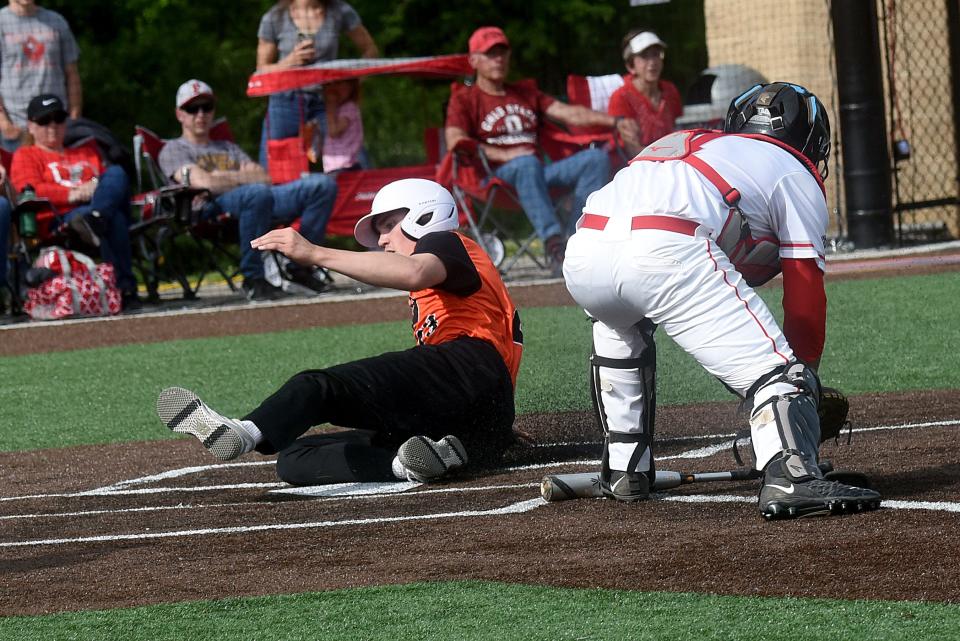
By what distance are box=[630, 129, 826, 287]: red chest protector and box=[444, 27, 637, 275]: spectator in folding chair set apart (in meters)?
8.56

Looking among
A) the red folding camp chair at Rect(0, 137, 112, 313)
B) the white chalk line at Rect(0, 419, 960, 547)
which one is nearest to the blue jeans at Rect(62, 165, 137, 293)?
the red folding camp chair at Rect(0, 137, 112, 313)

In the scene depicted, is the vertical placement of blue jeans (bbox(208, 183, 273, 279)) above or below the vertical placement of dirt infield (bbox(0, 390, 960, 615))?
above

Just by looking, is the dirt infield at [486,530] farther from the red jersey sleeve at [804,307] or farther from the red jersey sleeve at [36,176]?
the red jersey sleeve at [36,176]

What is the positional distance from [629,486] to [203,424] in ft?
5.08

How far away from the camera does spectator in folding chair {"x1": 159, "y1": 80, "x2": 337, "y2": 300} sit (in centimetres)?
1419

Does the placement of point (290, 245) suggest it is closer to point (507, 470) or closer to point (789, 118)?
point (507, 470)

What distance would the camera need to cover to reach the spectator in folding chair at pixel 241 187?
1419cm

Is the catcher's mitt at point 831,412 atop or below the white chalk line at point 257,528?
atop

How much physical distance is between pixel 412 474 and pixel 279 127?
9.76 metres

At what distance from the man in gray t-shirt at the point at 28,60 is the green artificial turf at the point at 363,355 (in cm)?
383

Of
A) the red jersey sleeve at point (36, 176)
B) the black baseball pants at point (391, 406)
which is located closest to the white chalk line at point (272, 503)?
the black baseball pants at point (391, 406)

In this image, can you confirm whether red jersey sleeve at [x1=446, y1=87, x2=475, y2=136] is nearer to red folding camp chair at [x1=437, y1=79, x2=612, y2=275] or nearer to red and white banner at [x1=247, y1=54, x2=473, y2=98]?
red folding camp chair at [x1=437, y1=79, x2=612, y2=275]

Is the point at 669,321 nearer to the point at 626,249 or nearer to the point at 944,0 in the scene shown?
the point at 626,249

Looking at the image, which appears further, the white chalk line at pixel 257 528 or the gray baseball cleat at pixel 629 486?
the gray baseball cleat at pixel 629 486
